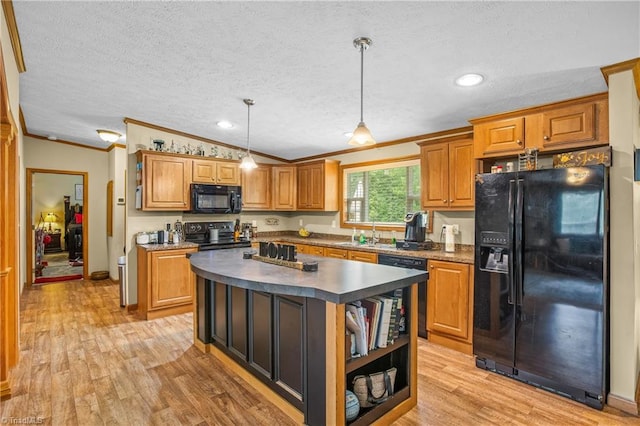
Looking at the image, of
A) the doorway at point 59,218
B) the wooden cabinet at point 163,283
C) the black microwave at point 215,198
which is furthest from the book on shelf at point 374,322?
the doorway at point 59,218

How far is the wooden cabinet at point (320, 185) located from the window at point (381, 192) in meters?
0.18

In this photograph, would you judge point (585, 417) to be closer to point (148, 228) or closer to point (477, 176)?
point (477, 176)

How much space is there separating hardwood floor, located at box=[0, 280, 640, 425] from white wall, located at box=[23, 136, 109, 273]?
10.4ft

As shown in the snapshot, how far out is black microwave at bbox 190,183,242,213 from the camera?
4840 millimetres

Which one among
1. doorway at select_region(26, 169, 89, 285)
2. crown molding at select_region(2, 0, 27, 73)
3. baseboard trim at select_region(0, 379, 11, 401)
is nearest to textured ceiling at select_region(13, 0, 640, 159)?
crown molding at select_region(2, 0, 27, 73)

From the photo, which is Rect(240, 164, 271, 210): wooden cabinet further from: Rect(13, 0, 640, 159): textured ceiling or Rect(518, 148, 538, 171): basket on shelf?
Rect(518, 148, 538, 171): basket on shelf

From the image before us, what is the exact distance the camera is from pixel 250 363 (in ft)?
8.47

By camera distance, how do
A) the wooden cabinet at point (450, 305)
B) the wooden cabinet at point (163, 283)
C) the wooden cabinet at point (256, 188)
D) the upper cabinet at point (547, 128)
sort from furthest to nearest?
1. the wooden cabinet at point (256, 188)
2. the wooden cabinet at point (163, 283)
3. the wooden cabinet at point (450, 305)
4. the upper cabinet at point (547, 128)

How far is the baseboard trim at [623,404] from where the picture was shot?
7.53 feet

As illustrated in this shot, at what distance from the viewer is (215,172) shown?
5.10 meters

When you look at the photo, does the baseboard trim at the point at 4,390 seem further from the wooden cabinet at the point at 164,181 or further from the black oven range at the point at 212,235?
the black oven range at the point at 212,235

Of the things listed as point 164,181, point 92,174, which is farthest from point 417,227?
point 92,174

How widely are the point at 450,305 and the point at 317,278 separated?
72.5 inches

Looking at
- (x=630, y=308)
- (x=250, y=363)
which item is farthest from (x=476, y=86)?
(x=250, y=363)
